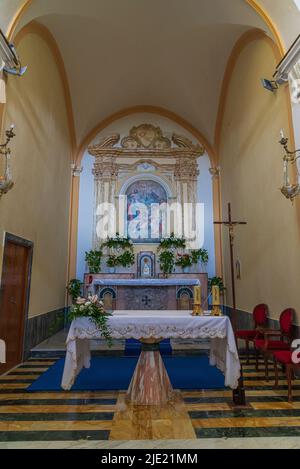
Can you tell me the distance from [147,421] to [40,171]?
5.27m

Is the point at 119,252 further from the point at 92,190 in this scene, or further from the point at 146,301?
the point at 92,190

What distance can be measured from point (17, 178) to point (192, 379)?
427 cm

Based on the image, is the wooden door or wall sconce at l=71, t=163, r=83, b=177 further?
wall sconce at l=71, t=163, r=83, b=177

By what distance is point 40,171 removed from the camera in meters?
6.52

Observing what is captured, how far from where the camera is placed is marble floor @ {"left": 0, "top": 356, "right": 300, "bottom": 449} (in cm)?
261

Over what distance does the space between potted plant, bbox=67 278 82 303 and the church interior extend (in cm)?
9

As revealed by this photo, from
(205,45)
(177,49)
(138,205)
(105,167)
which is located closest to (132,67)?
(177,49)

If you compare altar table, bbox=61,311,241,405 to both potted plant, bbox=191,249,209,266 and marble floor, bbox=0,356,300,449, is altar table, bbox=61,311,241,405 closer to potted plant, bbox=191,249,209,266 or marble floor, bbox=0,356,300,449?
marble floor, bbox=0,356,300,449

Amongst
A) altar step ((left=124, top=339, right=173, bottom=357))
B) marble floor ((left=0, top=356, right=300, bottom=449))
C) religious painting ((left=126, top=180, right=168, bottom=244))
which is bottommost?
marble floor ((left=0, top=356, right=300, bottom=449))

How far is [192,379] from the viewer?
4.33 m

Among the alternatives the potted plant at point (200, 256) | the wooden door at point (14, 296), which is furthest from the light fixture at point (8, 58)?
the potted plant at point (200, 256)

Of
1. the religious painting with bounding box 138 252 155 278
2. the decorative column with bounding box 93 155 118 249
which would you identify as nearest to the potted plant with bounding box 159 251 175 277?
the religious painting with bounding box 138 252 155 278

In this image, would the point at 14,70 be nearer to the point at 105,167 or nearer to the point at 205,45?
the point at 205,45

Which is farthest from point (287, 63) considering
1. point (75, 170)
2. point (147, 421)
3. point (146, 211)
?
point (75, 170)
